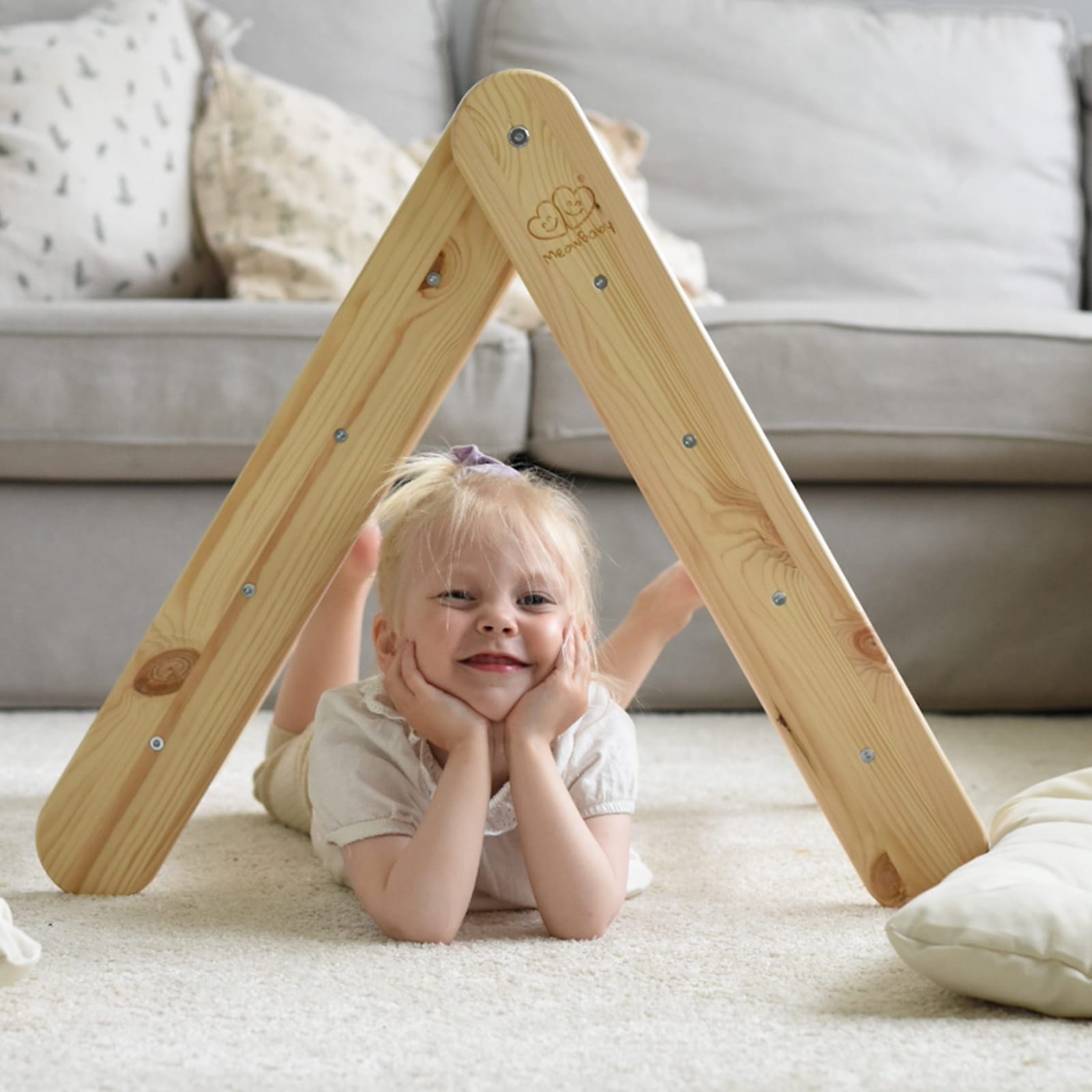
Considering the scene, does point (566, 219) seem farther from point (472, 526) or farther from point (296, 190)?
point (296, 190)

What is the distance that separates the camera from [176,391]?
1479mm

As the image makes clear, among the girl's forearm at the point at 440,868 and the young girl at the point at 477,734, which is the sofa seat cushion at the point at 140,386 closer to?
the young girl at the point at 477,734

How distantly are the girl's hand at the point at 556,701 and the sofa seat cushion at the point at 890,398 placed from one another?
61 centimetres

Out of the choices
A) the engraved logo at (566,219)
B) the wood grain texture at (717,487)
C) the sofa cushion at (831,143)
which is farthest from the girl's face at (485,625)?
the sofa cushion at (831,143)

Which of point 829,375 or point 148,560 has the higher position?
point 829,375

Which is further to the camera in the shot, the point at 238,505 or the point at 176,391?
the point at 176,391

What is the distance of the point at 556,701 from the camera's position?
90 centimetres

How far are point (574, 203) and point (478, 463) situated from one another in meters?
0.22

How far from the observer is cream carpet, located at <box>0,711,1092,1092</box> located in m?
0.65

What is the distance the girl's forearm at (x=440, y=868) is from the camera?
835mm

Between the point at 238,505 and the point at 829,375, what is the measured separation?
2.62 ft

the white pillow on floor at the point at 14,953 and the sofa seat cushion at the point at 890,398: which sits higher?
the sofa seat cushion at the point at 890,398

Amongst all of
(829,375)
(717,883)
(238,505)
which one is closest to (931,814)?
(717,883)

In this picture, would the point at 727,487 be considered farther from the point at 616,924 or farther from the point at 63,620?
the point at 63,620
